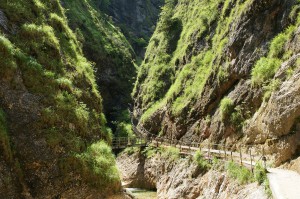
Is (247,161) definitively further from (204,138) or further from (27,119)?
(27,119)

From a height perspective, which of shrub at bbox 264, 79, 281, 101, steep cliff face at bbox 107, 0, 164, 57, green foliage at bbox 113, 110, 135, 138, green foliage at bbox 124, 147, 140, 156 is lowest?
green foliage at bbox 124, 147, 140, 156

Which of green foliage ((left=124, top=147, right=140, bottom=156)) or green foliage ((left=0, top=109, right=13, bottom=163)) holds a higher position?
green foliage ((left=0, top=109, right=13, bottom=163))

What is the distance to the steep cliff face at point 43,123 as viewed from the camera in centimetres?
1373

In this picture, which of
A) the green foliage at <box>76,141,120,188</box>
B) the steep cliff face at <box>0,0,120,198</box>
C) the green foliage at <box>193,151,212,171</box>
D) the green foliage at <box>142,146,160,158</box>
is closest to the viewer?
the steep cliff face at <box>0,0,120,198</box>

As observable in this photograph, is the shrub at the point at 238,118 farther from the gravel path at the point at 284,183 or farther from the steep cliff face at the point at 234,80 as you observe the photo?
the gravel path at the point at 284,183

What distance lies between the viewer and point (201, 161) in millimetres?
21547

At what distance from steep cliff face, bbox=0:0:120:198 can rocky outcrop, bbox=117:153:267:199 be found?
5.97m

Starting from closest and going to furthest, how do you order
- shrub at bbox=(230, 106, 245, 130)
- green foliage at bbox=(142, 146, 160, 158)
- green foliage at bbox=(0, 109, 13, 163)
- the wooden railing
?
green foliage at bbox=(0, 109, 13, 163) < the wooden railing < shrub at bbox=(230, 106, 245, 130) < green foliage at bbox=(142, 146, 160, 158)

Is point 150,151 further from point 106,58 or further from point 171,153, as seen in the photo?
point 106,58

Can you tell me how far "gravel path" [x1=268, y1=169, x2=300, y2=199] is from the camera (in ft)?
31.1

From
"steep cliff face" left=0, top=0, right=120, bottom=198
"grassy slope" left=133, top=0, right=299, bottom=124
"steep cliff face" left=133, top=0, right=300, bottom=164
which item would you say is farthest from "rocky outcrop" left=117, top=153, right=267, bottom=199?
"steep cliff face" left=0, top=0, right=120, bottom=198

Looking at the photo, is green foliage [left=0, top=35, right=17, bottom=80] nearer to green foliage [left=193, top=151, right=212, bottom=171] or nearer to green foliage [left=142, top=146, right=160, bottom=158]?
green foliage [left=193, top=151, right=212, bottom=171]

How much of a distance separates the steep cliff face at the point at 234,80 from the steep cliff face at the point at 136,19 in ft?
108

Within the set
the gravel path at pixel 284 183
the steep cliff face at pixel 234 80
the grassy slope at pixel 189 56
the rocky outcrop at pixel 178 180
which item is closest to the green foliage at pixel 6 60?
the rocky outcrop at pixel 178 180
